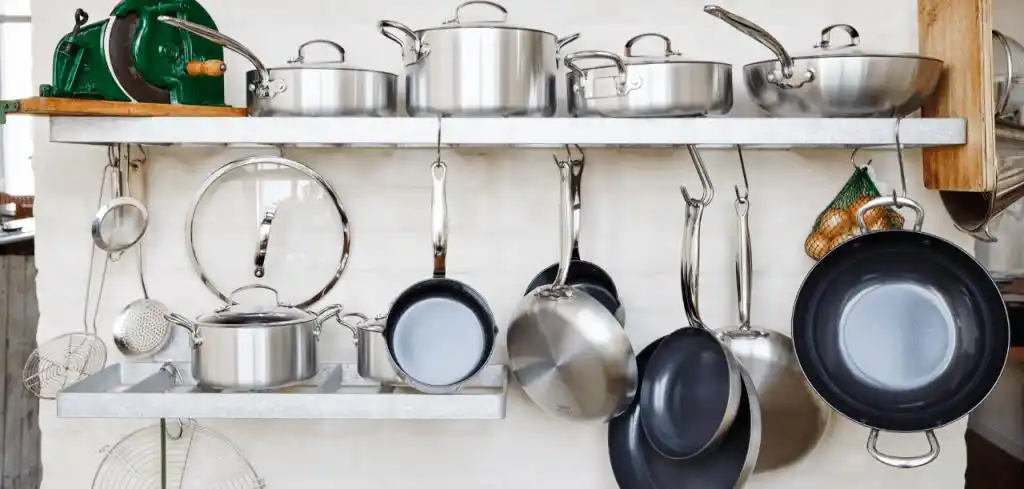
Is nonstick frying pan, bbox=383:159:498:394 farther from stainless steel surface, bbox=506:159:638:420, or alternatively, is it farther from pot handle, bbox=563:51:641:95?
pot handle, bbox=563:51:641:95

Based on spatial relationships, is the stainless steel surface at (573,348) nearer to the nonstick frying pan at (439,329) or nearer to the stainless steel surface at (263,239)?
the nonstick frying pan at (439,329)

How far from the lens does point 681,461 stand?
4.43 feet

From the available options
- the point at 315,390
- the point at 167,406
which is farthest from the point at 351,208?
the point at 167,406

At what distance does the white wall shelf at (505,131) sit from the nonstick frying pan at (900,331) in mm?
112

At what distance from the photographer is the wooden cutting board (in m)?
1.09

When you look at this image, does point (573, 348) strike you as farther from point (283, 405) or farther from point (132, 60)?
point (132, 60)

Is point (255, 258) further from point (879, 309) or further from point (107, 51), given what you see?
point (879, 309)

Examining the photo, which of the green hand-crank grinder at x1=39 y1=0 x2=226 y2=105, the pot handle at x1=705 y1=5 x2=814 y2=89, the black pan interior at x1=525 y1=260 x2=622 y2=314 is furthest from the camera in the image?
the black pan interior at x1=525 y1=260 x2=622 y2=314

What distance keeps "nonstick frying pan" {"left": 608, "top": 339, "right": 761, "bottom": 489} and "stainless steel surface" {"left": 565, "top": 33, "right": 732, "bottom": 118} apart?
1.22 feet

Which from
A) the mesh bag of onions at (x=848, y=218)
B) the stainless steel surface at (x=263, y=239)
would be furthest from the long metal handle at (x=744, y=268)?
the stainless steel surface at (x=263, y=239)

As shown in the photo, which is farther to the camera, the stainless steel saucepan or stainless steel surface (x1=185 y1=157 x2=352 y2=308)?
stainless steel surface (x1=185 y1=157 x2=352 y2=308)

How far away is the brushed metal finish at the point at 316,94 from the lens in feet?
3.84

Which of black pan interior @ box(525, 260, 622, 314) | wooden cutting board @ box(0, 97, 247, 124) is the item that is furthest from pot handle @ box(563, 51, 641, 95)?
wooden cutting board @ box(0, 97, 247, 124)

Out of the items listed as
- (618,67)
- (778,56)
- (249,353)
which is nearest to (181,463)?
(249,353)
